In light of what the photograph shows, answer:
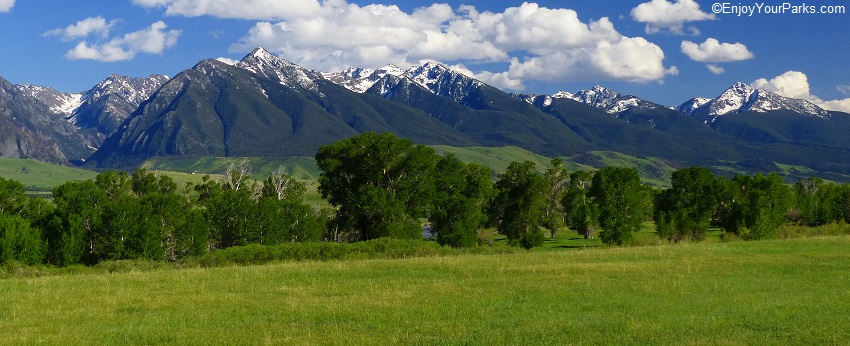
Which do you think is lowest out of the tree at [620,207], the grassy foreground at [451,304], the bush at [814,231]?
the grassy foreground at [451,304]

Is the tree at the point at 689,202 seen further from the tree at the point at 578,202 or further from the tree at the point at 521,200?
the tree at the point at 521,200

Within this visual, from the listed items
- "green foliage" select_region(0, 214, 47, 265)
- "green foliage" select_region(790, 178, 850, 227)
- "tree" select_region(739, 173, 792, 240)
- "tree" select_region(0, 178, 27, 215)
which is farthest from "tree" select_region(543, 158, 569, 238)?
"green foliage" select_region(0, 214, 47, 265)

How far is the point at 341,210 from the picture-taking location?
6819 cm

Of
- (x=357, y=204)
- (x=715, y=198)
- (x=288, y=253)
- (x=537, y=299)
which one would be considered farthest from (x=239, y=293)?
(x=715, y=198)

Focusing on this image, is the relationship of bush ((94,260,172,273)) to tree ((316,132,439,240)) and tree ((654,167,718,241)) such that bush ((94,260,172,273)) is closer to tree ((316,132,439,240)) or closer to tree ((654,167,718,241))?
tree ((316,132,439,240))

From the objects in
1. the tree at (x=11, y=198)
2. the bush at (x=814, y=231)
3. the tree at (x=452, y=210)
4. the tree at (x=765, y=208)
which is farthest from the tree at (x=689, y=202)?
the tree at (x=11, y=198)

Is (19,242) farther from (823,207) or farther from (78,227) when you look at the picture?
(823,207)

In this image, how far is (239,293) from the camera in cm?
2853

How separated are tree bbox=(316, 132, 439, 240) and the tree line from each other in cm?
11

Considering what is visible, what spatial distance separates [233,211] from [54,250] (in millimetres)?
17507

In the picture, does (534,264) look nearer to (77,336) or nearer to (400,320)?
(400,320)

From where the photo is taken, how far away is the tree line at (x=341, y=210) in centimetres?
6588

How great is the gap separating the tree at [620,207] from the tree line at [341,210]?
0.51ft

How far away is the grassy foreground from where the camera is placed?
19859 mm
